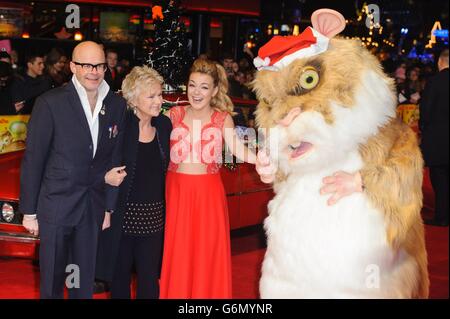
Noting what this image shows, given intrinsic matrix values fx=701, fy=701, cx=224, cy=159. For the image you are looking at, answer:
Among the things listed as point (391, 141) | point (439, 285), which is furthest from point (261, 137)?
point (439, 285)

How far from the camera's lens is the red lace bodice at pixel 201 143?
4.23 metres

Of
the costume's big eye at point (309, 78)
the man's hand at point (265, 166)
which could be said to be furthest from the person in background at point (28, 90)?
the costume's big eye at point (309, 78)

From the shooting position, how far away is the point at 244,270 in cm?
592

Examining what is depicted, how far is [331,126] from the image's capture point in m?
3.21

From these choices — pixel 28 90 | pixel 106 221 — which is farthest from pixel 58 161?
pixel 28 90

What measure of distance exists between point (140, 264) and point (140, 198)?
0.42 m

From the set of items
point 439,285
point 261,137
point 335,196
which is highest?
point 261,137

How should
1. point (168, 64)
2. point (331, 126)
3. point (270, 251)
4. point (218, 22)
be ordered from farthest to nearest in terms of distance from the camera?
point (218, 22)
point (168, 64)
point (270, 251)
point (331, 126)

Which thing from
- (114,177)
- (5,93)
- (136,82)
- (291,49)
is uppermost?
(291,49)

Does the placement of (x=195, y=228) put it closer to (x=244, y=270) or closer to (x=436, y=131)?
(x=244, y=270)

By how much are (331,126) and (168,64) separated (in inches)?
215

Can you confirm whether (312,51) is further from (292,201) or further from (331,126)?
(292,201)

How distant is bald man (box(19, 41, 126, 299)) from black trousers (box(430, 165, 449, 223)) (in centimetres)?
458

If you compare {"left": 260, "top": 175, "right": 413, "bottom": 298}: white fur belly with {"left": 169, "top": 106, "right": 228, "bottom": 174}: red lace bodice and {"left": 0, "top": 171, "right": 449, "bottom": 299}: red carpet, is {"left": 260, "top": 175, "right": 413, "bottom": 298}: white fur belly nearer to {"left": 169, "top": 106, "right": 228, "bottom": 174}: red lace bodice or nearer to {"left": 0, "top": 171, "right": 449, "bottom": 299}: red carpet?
{"left": 169, "top": 106, "right": 228, "bottom": 174}: red lace bodice
